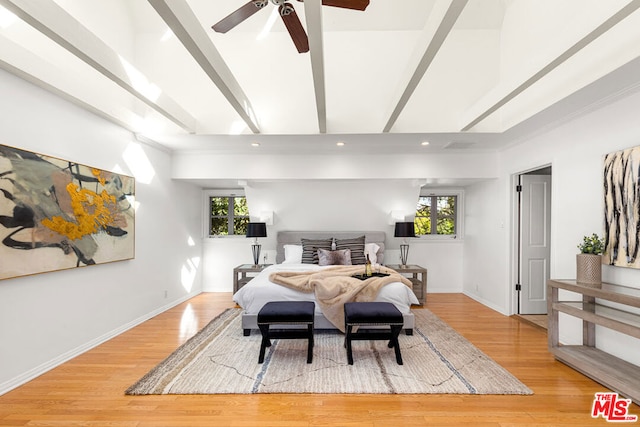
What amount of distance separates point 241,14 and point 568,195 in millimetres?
3585

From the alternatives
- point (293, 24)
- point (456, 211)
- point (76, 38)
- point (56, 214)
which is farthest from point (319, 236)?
point (76, 38)

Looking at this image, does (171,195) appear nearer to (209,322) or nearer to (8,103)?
(209,322)

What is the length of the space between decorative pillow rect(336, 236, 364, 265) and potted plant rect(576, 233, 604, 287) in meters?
2.91

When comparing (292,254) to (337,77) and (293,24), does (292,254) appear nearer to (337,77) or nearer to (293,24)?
(337,77)

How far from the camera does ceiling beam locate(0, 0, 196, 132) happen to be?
177 centimetres

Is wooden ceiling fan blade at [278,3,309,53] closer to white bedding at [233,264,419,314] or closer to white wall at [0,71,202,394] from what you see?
white wall at [0,71,202,394]

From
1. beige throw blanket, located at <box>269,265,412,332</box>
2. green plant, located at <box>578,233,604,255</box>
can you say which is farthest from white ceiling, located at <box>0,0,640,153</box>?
beige throw blanket, located at <box>269,265,412,332</box>

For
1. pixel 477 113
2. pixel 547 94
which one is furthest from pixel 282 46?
pixel 547 94

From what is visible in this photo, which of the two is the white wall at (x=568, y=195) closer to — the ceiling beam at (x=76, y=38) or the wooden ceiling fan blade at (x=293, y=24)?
the wooden ceiling fan blade at (x=293, y=24)

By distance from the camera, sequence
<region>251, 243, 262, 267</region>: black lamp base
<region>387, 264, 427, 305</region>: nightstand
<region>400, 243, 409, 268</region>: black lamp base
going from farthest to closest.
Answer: <region>400, 243, 409, 268</region>: black lamp base, <region>251, 243, 262, 267</region>: black lamp base, <region>387, 264, 427, 305</region>: nightstand

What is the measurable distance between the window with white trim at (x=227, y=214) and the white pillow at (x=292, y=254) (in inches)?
44.8

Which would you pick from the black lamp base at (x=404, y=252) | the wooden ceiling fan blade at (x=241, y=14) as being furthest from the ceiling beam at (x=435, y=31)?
the black lamp base at (x=404, y=252)

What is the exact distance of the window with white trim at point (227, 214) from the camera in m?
6.09

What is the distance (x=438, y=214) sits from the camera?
6.04 m
